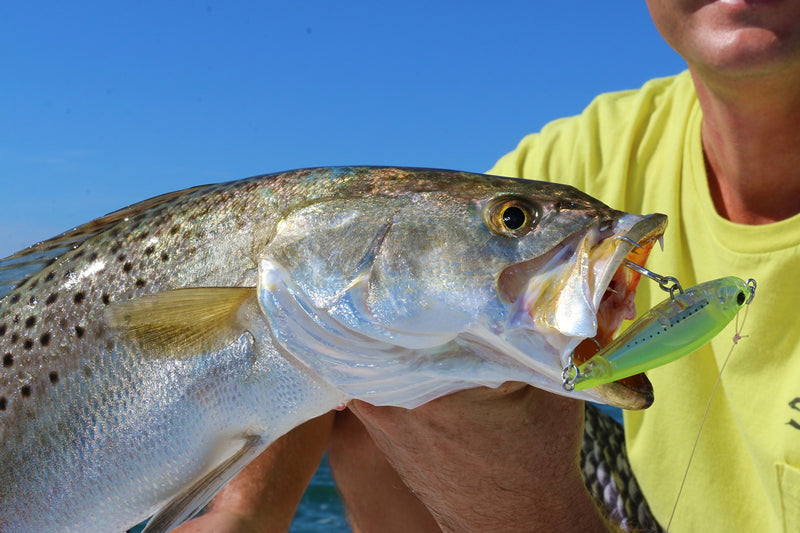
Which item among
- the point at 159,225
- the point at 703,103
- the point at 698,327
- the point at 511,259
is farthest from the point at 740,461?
the point at 159,225

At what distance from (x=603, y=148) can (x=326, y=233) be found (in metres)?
1.87

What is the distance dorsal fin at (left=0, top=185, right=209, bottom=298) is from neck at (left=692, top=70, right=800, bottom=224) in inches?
67.1

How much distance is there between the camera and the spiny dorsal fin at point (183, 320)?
1.56 meters

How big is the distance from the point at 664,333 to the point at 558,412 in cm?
66

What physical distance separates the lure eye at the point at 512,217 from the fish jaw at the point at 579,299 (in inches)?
2.8

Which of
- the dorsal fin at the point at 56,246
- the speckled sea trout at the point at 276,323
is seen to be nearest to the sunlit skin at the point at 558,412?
the speckled sea trout at the point at 276,323

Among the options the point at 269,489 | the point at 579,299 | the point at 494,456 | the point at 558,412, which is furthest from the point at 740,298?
the point at 269,489

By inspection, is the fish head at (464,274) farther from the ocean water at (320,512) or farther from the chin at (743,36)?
the ocean water at (320,512)

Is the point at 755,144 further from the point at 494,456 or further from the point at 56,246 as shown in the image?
the point at 56,246

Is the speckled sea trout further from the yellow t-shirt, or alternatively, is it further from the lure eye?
the yellow t-shirt

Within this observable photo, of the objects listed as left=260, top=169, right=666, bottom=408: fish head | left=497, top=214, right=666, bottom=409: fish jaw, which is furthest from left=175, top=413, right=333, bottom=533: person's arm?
left=497, top=214, right=666, bottom=409: fish jaw

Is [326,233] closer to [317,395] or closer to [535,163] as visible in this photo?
[317,395]

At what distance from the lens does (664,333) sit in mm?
1365

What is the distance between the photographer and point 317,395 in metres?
1.58
